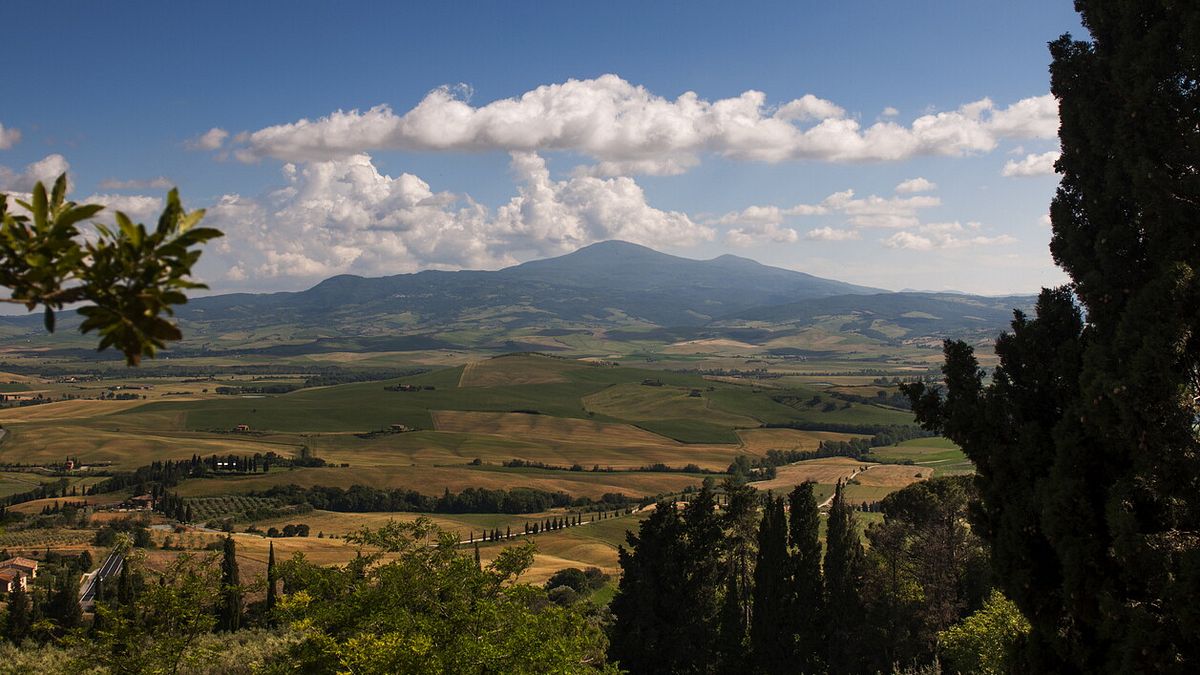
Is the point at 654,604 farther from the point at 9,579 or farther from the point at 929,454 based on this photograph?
the point at 929,454

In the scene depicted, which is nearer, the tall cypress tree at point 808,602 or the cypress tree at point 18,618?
the tall cypress tree at point 808,602

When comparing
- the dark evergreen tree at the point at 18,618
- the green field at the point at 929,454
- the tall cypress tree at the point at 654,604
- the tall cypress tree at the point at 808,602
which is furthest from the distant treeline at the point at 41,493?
the green field at the point at 929,454

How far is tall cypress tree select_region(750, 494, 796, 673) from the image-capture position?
44.2 metres

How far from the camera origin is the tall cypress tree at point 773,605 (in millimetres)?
44156

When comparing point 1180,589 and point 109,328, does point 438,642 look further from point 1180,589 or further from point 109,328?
point 109,328

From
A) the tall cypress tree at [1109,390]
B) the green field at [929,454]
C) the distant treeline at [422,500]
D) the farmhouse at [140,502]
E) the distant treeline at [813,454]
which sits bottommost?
the distant treeline at [422,500]

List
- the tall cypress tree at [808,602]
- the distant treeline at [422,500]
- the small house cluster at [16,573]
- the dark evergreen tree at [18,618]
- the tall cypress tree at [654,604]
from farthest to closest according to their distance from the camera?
the distant treeline at [422,500] < the small house cluster at [16,573] < the dark evergreen tree at [18,618] < the tall cypress tree at [654,604] < the tall cypress tree at [808,602]

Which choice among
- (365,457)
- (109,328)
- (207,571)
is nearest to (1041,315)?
(109,328)

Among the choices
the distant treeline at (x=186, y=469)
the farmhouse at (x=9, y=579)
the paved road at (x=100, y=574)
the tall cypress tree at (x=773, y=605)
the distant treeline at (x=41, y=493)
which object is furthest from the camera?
the distant treeline at (x=186, y=469)

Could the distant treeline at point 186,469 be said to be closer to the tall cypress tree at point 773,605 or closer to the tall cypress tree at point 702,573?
the tall cypress tree at point 702,573

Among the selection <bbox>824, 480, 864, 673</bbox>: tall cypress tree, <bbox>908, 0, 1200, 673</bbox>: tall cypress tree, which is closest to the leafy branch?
<bbox>908, 0, 1200, 673</bbox>: tall cypress tree

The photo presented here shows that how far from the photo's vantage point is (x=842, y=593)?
4322 cm

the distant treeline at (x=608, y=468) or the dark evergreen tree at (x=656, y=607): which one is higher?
the dark evergreen tree at (x=656, y=607)

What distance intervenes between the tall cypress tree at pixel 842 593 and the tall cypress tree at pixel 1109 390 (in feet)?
98.4
